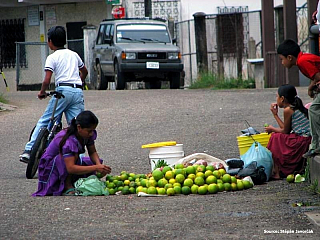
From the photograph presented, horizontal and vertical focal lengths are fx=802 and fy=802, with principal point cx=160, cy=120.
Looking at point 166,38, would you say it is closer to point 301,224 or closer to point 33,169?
point 33,169

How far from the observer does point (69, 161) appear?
7.84m

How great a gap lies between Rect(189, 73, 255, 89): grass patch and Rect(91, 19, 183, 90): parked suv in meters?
1.14

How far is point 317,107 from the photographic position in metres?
7.84

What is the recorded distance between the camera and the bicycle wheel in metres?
9.28

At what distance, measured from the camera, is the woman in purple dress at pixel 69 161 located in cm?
783

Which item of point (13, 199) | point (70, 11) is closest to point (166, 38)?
point (70, 11)

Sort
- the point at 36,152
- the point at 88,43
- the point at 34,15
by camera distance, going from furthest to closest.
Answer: the point at 34,15
the point at 88,43
the point at 36,152

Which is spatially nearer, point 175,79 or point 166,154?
point 166,154

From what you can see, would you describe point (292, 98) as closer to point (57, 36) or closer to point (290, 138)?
point (290, 138)

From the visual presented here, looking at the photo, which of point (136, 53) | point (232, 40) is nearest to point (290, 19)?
point (136, 53)

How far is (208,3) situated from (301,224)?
28.9 m

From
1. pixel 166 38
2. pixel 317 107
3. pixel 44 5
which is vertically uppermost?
pixel 44 5

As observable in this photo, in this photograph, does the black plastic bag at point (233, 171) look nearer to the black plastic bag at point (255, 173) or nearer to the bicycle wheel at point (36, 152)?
the black plastic bag at point (255, 173)

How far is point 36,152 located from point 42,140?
6.9 inches
